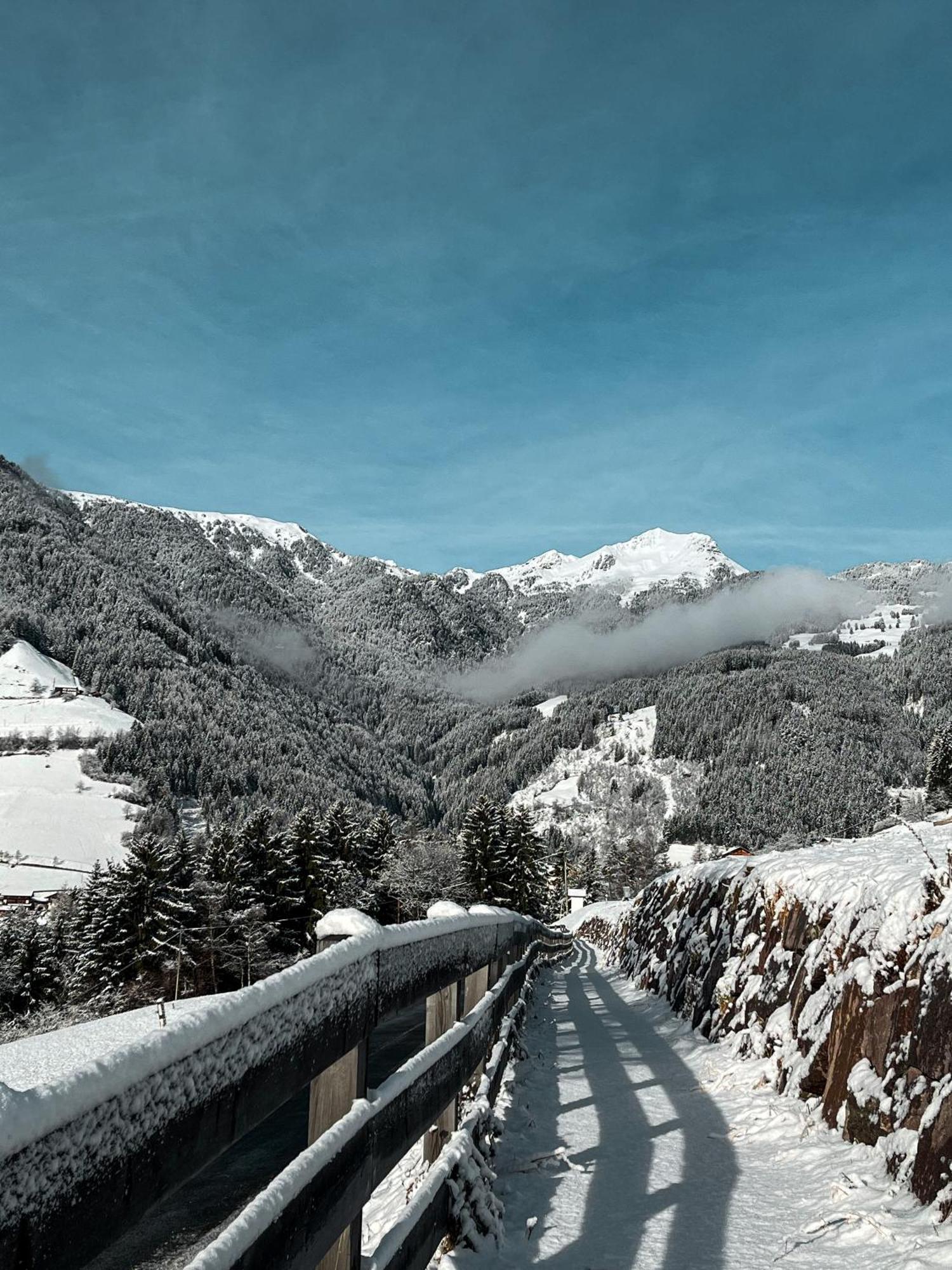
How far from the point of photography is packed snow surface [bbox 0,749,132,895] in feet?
374

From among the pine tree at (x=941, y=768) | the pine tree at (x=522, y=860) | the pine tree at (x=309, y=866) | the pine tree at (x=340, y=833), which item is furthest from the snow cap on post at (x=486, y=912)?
the pine tree at (x=941, y=768)

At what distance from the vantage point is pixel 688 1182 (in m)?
5.11

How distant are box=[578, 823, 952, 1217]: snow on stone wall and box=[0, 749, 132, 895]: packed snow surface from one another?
11324 cm

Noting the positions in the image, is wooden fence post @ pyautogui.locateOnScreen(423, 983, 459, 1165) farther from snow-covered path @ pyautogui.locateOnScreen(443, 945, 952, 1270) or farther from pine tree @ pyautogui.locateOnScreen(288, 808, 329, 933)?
pine tree @ pyautogui.locateOnScreen(288, 808, 329, 933)

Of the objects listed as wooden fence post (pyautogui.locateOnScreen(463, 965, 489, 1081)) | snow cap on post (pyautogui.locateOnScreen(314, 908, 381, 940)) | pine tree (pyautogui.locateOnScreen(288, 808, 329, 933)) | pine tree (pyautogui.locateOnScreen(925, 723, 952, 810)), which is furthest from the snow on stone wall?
pine tree (pyautogui.locateOnScreen(925, 723, 952, 810))

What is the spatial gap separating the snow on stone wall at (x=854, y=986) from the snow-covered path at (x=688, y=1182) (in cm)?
25

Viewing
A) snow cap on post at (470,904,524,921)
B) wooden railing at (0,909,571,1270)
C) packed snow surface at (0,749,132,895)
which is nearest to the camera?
wooden railing at (0,909,571,1270)

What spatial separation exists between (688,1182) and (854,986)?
178 cm

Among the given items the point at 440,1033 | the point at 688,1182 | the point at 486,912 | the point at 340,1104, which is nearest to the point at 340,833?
the point at 486,912

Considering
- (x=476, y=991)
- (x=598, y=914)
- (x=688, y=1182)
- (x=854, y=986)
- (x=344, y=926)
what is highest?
(x=344, y=926)

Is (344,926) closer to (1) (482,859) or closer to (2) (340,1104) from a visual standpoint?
(2) (340,1104)

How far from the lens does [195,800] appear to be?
600ft

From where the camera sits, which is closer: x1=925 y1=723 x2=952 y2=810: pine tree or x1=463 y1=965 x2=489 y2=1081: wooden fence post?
x1=463 y1=965 x2=489 y2=1081: wooden fence post

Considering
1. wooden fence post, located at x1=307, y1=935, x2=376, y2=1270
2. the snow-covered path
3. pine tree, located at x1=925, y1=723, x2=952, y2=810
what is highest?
pine tree, located at x1=925, y1=723, x2=952, y2=810
